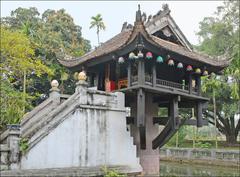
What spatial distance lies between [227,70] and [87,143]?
16931mm

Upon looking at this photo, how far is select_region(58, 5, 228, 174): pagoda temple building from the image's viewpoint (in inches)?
400

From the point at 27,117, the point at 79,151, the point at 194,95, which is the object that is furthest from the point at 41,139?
the point at 194,95

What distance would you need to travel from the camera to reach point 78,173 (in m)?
8.73

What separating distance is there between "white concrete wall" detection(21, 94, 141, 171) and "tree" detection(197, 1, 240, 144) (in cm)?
1481

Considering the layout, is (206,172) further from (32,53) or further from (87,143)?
(32,53)

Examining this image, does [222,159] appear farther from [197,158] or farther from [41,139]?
[41,139]

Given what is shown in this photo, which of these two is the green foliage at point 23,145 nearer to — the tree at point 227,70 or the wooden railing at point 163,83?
the wooden railing at point 163,83

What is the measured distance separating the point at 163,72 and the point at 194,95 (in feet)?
5.53

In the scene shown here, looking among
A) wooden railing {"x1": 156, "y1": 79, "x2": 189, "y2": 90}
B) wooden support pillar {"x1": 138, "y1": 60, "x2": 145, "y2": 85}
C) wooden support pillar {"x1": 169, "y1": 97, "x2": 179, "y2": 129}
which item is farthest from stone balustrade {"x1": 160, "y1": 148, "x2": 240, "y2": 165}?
wooden support pillar {"x1": 138, "y1": 60, "x2": 145, "y2": 85}

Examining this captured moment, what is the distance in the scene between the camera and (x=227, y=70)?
2330 centimetres

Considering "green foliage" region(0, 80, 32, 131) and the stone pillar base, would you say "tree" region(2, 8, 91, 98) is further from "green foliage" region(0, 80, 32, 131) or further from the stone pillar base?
"green foliage" region(0, 80, 32, 131)

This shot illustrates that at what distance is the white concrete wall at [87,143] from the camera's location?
829cm

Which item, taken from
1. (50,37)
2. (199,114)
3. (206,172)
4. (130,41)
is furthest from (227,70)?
(130,41)

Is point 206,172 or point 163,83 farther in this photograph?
point 206,172
